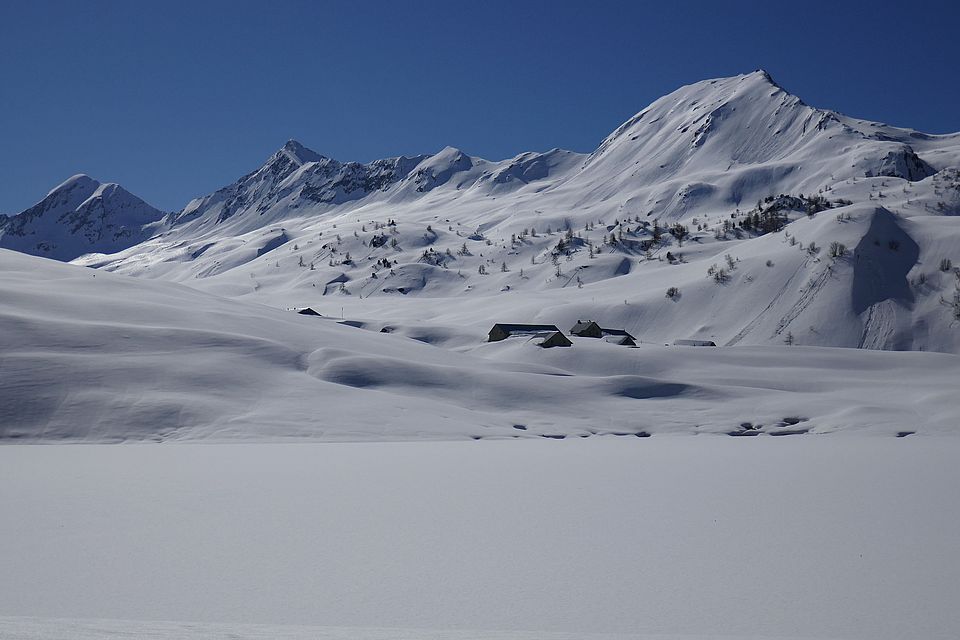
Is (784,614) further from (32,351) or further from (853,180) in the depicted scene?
(853,180)

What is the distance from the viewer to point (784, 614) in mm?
6574

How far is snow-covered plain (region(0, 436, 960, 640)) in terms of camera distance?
252 inches

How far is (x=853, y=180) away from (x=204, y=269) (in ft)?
533

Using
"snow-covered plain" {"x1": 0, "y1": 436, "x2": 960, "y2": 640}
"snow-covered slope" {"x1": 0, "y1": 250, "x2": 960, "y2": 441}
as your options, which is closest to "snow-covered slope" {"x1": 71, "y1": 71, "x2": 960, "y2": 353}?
"snow-covered slope" {"x1": 0, "y1": 250, "x2": 960, "y2": 441}

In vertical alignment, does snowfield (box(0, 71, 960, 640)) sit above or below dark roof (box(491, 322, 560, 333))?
below

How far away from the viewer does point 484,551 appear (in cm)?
859

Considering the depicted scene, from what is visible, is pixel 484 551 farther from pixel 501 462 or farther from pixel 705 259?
pixel 705 259

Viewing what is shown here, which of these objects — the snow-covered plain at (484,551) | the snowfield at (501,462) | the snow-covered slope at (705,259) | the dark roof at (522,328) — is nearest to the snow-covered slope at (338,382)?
the snowfield at (501,462)

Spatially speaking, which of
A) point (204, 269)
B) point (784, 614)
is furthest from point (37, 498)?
point (204, 269)

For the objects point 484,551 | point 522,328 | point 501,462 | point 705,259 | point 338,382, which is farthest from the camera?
point 705,259

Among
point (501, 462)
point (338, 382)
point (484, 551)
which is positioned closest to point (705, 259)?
point (338, 382)

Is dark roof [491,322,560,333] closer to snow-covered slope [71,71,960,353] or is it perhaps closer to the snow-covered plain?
snow-covered slope [71,71,960,353]

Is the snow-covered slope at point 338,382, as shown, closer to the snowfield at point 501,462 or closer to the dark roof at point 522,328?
the snowfield at point 501,462

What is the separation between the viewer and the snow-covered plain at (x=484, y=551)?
252 inches
